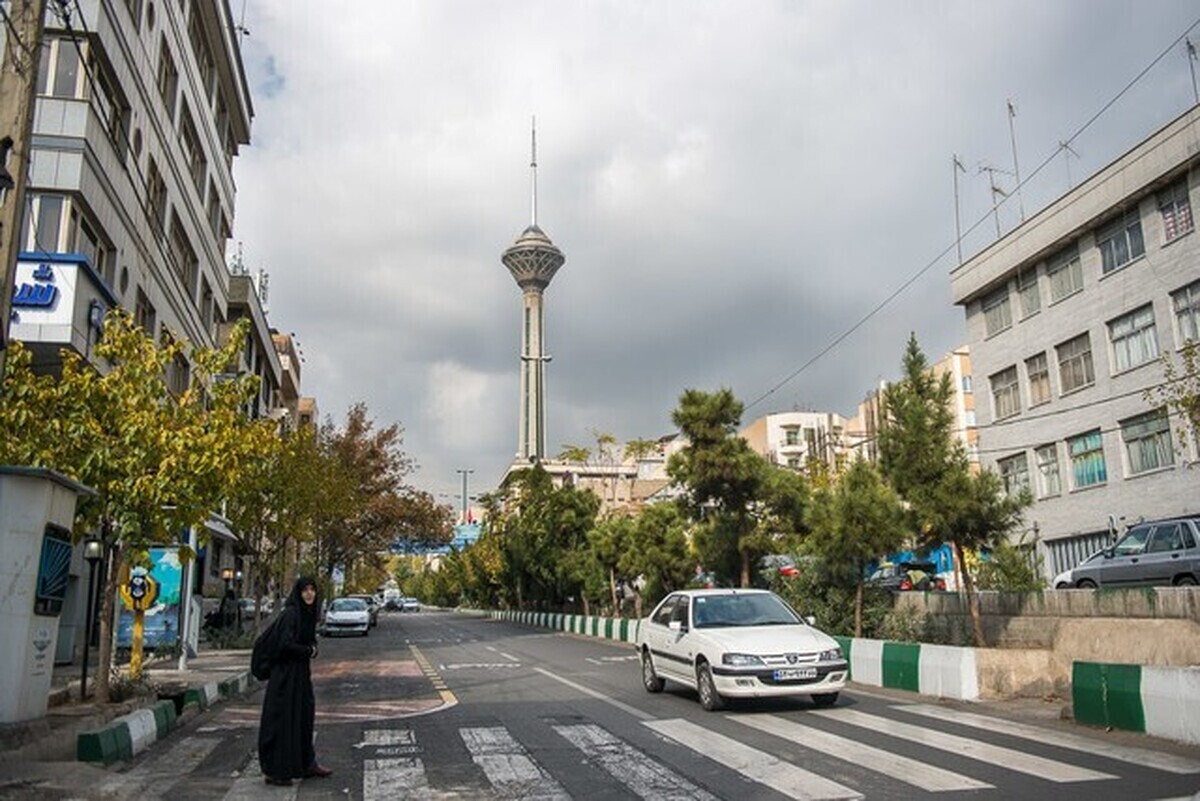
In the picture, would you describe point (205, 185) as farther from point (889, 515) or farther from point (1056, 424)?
point (1056, 424)

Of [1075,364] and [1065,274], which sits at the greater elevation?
[1065,274]

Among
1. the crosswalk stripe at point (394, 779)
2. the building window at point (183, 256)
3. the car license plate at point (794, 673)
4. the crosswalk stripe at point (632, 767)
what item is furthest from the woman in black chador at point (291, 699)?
the building window at point (183, 256)

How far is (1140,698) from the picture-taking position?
32.6ft

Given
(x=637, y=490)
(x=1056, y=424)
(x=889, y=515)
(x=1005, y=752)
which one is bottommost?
(x=1005, y=752)

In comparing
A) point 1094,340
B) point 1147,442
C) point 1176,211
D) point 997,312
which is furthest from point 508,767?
point 997,312

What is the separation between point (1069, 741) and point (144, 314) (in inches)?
993

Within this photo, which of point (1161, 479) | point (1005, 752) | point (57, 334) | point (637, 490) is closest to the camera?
point (1005, 752)

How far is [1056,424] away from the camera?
3391 centimetres

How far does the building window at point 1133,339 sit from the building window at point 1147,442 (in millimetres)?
1709

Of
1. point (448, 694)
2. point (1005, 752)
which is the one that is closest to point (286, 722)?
point (1005, 752)

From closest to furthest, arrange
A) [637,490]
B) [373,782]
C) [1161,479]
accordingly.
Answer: [373,782], [1161,479], [637,490]

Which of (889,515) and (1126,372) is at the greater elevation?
(1126,372)

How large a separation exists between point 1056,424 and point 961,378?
4572 centimetres

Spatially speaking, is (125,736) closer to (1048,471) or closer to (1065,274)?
(1048,471)
